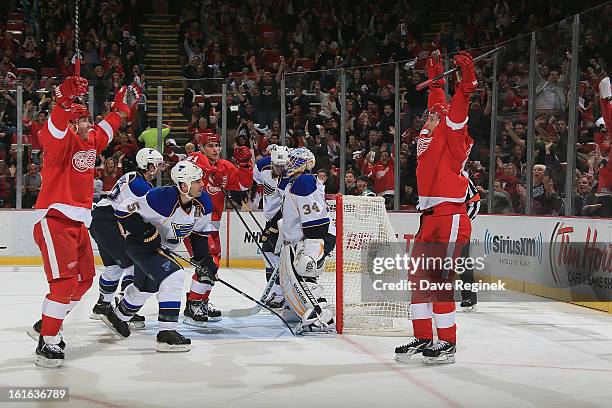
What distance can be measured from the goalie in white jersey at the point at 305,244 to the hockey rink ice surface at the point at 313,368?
23cm

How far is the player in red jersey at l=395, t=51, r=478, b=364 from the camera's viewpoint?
5105mm

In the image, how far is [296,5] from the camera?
52.9ft

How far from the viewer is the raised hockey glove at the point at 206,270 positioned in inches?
243

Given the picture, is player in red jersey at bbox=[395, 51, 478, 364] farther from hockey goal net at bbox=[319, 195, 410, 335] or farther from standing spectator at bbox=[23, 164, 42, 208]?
standing spectator at bbox=[23, 164, 42, 208]

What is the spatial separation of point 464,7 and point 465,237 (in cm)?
1075

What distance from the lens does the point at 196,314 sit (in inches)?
261

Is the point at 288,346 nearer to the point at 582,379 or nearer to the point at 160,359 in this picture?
the point at 160,359

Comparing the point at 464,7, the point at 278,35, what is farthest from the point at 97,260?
the point at 464,7

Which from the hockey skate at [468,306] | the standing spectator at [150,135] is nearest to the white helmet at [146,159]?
the hockey skate at [468,306]

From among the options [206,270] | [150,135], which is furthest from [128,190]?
[150,135]

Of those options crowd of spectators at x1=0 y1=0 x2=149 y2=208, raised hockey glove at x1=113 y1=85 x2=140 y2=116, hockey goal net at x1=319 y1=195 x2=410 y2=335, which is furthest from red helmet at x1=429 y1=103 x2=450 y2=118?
crowd of spectators at x1=0 y1=0 x2=149 y2=208

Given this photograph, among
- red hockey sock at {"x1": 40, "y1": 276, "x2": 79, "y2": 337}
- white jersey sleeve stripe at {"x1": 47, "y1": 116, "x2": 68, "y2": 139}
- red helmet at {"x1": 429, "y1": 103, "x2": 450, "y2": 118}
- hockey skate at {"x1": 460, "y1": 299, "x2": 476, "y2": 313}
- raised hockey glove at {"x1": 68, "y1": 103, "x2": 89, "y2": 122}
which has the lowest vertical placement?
hockey skate at {"x1": 460, "y1": 299, "x2": 476, "y2": 313}

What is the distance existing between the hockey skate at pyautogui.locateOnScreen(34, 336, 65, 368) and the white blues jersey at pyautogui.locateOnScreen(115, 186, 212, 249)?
39.5 inches

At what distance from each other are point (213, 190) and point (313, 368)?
2.74 meters
